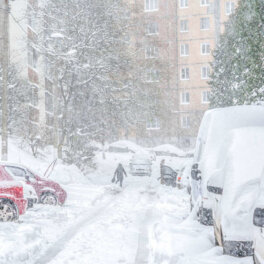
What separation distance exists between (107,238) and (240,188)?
192 inches

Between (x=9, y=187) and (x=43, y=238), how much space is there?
250 centimetres

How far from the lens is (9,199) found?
45.3 feet

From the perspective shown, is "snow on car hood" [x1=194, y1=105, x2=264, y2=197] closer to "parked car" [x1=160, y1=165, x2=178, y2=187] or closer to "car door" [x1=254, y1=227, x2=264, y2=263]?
"car door" [x1=254, y1=227, x2=264, y2=263]

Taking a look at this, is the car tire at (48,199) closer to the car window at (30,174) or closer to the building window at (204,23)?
the car window at (30,174)

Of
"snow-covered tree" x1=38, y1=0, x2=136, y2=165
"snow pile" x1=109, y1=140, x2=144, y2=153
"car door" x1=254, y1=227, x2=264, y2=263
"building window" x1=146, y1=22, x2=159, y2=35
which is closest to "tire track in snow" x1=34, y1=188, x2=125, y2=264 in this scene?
"car door" x1=254, y1=227, x2=264, y2=263

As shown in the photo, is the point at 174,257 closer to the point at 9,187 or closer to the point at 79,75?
the point at 9,187

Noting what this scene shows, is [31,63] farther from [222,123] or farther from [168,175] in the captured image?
[222,123]

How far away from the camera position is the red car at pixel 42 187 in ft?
61.8

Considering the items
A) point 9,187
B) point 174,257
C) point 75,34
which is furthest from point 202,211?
point 75,34

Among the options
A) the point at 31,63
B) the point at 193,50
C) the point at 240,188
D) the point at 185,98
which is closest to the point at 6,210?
the point at 240,188

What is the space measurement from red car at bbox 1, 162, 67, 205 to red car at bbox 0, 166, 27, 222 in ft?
15.3

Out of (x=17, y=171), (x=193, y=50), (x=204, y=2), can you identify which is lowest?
(x=17, y=171)

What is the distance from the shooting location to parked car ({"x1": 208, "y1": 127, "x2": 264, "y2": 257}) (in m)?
7.73

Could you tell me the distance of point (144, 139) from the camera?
73.0m
